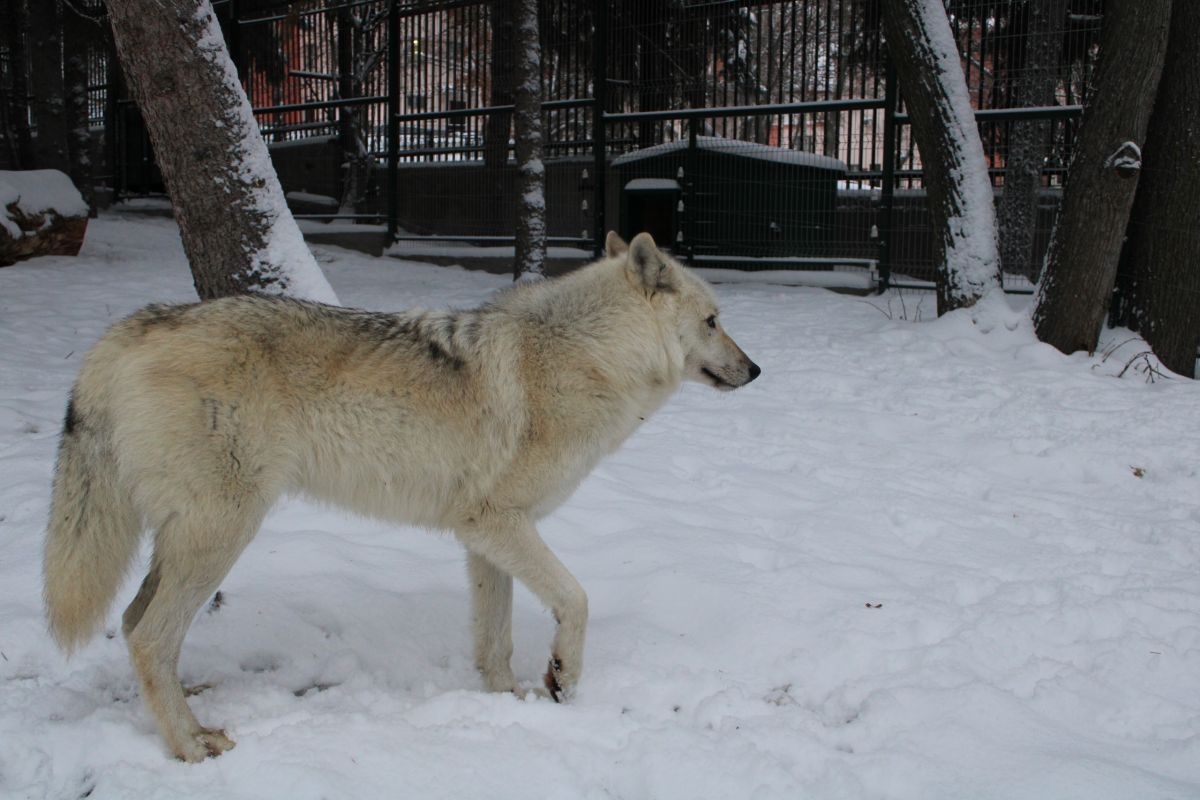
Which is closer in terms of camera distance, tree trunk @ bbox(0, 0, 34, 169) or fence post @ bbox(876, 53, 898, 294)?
fence post @ bbox(876, 53, 898, 294)

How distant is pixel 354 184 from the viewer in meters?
15.7

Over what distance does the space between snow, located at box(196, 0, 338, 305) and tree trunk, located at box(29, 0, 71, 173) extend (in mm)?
10617

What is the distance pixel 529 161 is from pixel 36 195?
210 inches

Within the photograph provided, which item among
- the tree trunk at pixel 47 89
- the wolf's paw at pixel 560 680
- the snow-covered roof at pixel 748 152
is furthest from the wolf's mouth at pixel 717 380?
the tree trunk at pixel 47 89

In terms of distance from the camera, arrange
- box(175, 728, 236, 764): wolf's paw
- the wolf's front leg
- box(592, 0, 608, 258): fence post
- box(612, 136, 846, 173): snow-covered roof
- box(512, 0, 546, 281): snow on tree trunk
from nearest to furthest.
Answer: box(175, 728, 236, 764): wolf's paw < the wolf's front leg < box(512, 0, 546, 281): snow on tree trunk < box(612, 136, 846, 173): snow-covered roof < box(592, 0, 608, 258): fence post

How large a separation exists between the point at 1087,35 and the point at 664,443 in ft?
22.9

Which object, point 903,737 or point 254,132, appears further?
point 254,132

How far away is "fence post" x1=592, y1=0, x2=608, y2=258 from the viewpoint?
39.4ft

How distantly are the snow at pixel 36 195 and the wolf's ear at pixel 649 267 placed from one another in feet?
30.4

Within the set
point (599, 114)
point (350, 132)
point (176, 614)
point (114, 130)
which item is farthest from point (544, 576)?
point (114, 130)

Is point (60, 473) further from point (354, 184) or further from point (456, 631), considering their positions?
point (354, 184)

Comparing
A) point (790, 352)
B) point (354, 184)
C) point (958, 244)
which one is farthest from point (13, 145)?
point (958, 244)

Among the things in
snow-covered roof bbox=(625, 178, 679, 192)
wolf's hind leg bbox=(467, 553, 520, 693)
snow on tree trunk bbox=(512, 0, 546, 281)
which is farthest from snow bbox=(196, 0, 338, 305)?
snow-covered roof bbox=(625, 178, 679, 192)

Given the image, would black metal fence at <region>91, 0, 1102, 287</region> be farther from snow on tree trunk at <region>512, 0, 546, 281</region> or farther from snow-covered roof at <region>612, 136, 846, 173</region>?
snow on tree trunk at <region>512, 0, 546, 281</region>
